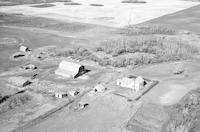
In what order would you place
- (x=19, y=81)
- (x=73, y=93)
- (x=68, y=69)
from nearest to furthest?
(x=73, y=93) → (x=19, y=81) → (x=68, y=69)

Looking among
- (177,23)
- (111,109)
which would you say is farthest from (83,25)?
(111,109)

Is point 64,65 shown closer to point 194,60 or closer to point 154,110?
point 154,110

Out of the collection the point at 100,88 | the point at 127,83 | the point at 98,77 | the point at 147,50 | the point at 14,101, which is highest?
the point at 147,50

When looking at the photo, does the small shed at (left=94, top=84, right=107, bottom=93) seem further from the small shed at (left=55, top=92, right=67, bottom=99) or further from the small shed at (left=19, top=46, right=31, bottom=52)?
the small shed at (left=19, top=46, right=31, bottom=52)

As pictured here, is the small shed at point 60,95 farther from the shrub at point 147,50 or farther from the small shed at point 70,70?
the shrub at point 147,50

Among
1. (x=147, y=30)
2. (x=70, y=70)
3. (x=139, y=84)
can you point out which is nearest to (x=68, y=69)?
(x=70, y=70)

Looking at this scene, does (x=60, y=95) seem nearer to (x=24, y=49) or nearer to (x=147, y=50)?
(x=24, y=49)

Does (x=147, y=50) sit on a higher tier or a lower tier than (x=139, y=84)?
higher

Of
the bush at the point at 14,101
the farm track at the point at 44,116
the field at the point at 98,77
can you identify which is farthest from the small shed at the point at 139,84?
the bush at the point at 14,101
